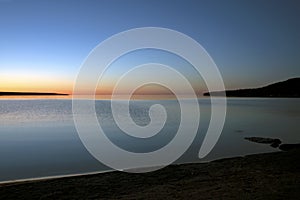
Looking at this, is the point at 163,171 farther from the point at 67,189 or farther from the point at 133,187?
the point at 67,189

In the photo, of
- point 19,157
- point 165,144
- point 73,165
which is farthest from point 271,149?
point 19,157

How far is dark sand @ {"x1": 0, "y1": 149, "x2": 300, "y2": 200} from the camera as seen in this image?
6.89m

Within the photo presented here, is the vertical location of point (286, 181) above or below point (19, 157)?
above

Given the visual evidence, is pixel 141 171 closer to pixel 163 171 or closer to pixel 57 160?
pixel 163 171

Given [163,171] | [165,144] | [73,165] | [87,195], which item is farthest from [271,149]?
[87,195]

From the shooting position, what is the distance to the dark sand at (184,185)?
6895mm

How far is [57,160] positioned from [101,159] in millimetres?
2211

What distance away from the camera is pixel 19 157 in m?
15.1

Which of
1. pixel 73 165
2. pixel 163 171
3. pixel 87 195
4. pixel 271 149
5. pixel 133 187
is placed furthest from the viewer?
pixel 271 149

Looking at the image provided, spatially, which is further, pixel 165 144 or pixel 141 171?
pixel 165 144

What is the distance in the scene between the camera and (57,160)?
14.4 m

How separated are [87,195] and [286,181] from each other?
541cm

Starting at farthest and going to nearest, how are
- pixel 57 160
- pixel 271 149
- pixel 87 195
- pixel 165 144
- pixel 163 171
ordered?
pixel 165 144 → pixel 271 149 → pixel 57 160 → pixel 163 171 → pixel 87 195

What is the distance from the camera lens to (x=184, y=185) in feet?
25.8
